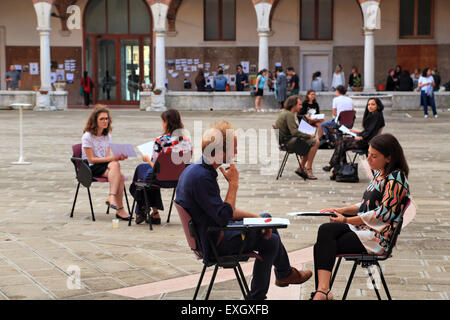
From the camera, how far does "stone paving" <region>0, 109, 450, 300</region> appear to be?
18.9 feet

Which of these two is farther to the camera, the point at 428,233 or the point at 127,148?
the point at 127,148

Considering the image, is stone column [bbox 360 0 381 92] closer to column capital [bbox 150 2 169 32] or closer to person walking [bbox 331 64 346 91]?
person walking [bbox 331 64 346 91]

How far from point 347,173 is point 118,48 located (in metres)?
22.3

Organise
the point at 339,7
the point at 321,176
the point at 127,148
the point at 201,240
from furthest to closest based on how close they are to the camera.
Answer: the point at 339,7 → the point at 321,176 → the point at 127,148 → the point at 201,240

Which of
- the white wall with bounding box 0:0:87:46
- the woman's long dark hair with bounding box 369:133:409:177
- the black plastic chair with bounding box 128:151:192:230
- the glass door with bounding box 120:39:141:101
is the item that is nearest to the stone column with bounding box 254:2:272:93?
the glass door with bounding box 120:39:141:101

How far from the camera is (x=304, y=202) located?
9539 millimetres

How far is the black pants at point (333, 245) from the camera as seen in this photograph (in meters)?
4.97

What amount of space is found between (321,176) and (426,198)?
237cm

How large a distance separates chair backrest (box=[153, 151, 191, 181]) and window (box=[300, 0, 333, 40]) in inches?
953

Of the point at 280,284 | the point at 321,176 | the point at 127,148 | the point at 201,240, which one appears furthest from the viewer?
the point at 321,176

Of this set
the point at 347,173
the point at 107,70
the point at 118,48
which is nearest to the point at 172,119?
the point at 347,173

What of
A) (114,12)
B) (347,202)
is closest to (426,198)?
(347,202)

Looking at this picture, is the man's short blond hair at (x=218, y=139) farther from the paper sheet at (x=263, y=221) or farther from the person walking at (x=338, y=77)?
the person walking at (x=338, y=77)

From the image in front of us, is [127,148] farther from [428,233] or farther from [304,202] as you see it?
[428,233]
